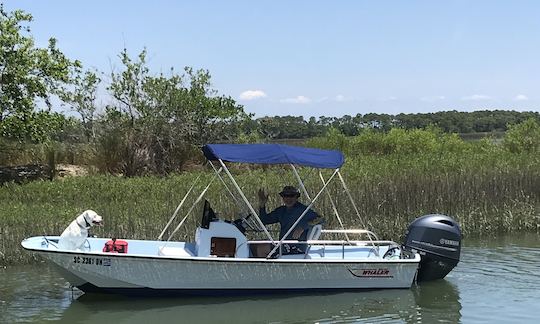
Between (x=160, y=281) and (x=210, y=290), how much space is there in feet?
2.37

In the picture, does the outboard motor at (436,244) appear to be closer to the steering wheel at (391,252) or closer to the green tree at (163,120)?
the steering wheel at (391,252)

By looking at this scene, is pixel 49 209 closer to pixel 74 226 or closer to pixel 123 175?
pixel 74 226

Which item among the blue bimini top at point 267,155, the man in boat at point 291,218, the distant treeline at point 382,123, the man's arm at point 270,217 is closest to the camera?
the blue bimini top at point 267,155

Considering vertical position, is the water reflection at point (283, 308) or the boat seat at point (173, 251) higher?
the boat seat at point (173, 251)

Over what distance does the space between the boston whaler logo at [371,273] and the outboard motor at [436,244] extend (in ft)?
2.20

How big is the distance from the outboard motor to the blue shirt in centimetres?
167

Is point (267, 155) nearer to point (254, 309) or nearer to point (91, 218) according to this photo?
point (254, 309)

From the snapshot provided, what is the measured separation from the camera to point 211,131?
80.5 ft

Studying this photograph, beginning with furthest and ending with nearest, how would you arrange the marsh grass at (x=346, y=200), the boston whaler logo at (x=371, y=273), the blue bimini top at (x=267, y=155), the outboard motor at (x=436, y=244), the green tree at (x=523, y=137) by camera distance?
the green tree at (x=523, y=137)
the marsh grass at (x=346, y=200)
the outboard motor at (x=436, y=244)
the boston whaler logo at (x=371, y=273)
the blue bimini top at (x=267, y=155)

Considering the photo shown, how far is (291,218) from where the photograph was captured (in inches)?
397

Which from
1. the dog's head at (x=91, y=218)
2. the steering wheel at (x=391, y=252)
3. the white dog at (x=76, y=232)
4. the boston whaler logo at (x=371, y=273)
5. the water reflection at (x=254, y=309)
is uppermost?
Result: the dog's head at (x=91, y=218)

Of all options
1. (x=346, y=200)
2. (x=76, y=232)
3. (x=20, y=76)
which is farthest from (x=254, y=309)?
(x=20, y=76)

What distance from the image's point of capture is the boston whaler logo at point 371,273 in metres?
9.83

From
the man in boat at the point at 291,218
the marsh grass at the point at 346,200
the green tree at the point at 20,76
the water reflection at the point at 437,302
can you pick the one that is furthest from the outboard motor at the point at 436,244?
the green tree at the point at 20,76
